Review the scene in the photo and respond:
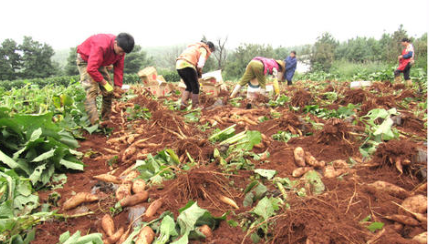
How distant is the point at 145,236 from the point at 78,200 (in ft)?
2.54

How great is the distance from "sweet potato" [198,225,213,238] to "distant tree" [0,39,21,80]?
30.1 metres

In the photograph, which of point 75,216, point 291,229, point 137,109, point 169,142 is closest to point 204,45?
point 137,109

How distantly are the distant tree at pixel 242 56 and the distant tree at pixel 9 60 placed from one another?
68.7 ft

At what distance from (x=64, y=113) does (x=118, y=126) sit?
810 mm

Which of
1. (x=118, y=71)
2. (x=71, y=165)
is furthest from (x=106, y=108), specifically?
(x=71, y=165)

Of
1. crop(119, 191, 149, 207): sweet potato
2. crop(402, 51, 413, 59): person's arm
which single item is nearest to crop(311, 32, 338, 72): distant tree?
crop(402, 51, 413, 59): person's arm

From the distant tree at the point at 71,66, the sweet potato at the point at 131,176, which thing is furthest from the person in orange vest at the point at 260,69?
the distant tree at the point at 71,66

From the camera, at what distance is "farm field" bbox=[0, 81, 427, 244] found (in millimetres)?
1459

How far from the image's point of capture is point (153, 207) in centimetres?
179

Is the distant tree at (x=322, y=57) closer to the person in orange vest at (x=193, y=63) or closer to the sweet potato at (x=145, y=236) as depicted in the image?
the person in orange vest at (x=193, y=63)

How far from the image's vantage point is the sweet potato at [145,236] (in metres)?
1.51

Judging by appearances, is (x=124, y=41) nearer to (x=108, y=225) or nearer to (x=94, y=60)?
(x=94, y=60)

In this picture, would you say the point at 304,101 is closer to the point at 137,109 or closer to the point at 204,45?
the point at 204,45

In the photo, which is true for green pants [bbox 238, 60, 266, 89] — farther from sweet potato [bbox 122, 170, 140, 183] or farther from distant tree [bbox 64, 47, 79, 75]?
distant tree [bbox 64, 47, 79, 75]
